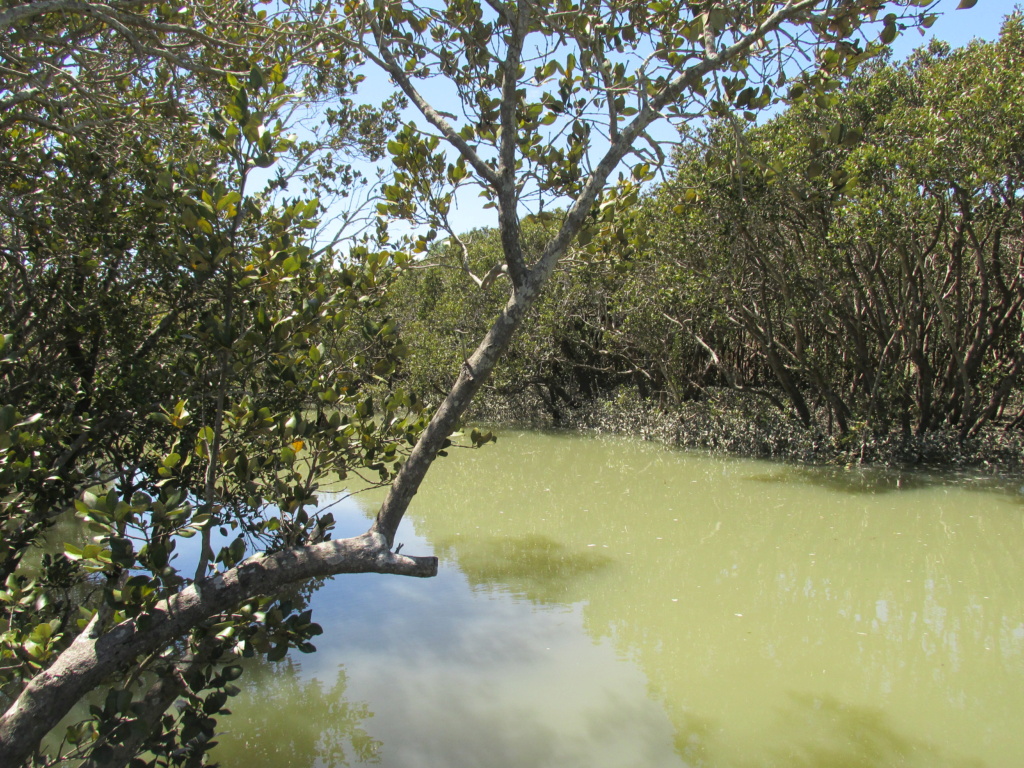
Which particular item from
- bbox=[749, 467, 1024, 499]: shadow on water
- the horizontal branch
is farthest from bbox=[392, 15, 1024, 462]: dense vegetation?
the horizontal branch

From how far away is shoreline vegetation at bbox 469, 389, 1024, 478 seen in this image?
11.1 m

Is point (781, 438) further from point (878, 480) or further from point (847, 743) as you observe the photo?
point (847, 743)

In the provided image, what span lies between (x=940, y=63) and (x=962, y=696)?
7932 mm

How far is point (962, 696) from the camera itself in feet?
14.6

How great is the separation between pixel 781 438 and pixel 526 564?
6912 millimetres

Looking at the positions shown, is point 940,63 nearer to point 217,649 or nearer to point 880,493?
point 880,493

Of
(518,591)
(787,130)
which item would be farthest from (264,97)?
(787,130)

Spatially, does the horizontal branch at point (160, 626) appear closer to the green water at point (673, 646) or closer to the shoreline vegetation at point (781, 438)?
the green water at point (673, 646)

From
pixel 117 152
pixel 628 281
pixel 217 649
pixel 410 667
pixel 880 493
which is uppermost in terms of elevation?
pixel 117 152

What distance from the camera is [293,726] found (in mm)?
4027

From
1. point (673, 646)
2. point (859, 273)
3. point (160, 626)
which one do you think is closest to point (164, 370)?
point (160, 626)

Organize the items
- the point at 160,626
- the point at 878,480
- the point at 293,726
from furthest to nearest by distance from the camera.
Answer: the point at 878,480
the point at 293,726
the point at 160,626

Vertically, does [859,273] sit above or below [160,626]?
above

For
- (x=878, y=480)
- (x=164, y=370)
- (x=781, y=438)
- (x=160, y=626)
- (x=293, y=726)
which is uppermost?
(x=164, y=370)
